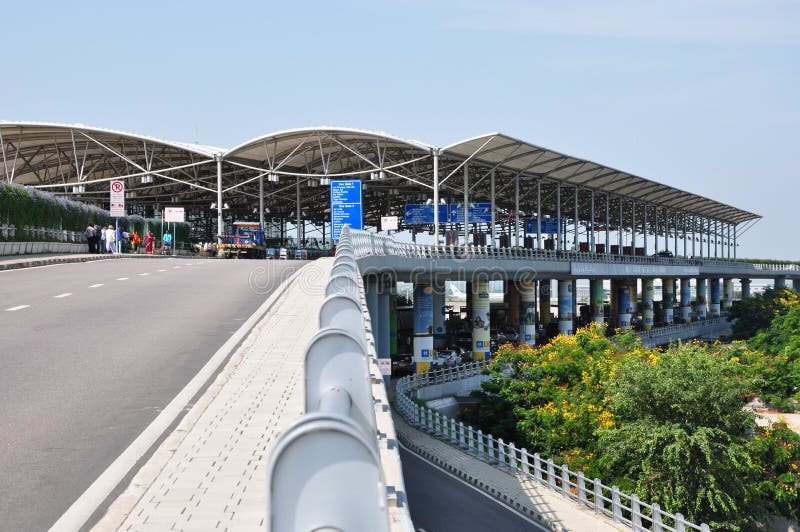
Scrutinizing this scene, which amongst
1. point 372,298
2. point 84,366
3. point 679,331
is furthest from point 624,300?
point 84,366

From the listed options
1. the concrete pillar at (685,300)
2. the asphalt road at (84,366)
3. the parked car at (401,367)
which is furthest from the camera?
the concrete pillar at (685,300)

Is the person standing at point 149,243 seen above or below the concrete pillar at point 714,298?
above

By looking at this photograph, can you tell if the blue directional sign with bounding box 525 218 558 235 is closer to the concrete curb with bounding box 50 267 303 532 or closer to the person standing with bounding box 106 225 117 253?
the person standing with bounding box 106 225 117 253

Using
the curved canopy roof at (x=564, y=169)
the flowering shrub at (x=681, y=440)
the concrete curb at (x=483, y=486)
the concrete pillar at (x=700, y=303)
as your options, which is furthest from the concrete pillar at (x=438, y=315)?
the concrete pillar at (x=700, y=303)

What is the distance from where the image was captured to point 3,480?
6715 millimetres

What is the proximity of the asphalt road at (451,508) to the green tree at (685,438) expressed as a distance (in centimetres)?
484

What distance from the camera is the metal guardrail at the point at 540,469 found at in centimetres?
1928

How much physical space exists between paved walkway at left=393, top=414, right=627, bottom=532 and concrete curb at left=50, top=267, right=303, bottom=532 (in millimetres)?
11833

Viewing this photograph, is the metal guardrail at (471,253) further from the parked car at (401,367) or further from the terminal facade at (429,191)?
the parked car at (401,367)

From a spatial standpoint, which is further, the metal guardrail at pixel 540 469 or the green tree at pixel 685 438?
the green tree at pixel 685 438

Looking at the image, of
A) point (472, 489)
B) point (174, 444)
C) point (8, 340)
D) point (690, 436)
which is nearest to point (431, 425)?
point (472, 489)

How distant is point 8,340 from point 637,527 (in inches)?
605

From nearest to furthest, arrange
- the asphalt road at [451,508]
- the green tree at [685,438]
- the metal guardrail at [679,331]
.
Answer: the asphalt road at [451,508]
the green tree at [685,438]
the metal guardrail at [679,331]

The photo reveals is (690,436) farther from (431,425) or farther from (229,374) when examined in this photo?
(229,374)
